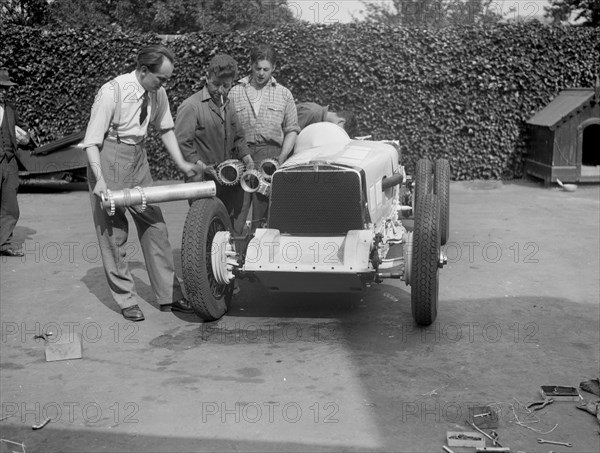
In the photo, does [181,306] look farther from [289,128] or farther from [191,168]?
[289,128]

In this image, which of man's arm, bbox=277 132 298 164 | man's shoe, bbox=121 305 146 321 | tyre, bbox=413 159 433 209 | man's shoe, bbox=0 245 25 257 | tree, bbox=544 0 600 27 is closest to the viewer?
man's shoe, bbox=121 305 146 321

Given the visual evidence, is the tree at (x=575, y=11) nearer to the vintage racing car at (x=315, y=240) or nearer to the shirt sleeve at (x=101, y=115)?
the vintage racing car at (x=315, y=240)

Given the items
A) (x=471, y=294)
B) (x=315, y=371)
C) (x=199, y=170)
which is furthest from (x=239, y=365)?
(x=471, y=294)

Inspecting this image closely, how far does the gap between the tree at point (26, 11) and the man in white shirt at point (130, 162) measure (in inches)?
506

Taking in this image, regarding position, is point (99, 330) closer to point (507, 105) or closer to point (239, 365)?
point (239, 365)

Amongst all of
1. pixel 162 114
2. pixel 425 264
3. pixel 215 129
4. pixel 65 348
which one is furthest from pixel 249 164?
pixel 65 348

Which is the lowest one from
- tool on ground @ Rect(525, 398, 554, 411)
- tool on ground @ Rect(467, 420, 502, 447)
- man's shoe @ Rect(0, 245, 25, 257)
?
man's shoe @ Rect(0, 245, 25, 257)

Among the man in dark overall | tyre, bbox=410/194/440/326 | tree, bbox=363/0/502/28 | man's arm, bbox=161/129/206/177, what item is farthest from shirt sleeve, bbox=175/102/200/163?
tree, bbox=363/0/502/28

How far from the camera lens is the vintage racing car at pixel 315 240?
5.45 meters

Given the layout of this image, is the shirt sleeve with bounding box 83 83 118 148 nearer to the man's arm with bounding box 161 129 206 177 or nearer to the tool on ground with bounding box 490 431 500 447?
the man's arm with bounding box 161 129 206 177

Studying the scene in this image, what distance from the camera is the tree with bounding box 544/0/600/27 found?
18922mm

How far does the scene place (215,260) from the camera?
5.69 meters

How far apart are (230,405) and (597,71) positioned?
1080 cm

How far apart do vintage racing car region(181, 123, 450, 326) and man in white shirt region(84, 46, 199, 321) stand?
17.5 inches
